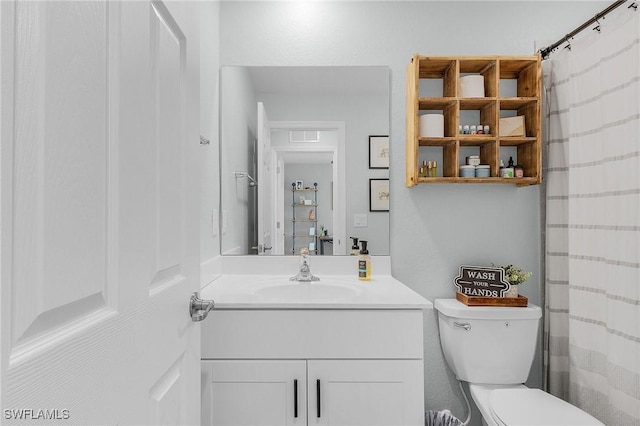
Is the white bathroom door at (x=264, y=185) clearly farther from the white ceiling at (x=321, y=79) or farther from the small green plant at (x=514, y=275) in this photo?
the small green plant at (x=514, y=275)

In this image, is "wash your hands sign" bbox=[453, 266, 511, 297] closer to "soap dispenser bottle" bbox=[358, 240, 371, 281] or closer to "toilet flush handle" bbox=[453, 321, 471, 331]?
"toilet flush handle" bbox=[453, 321, 471, 331]

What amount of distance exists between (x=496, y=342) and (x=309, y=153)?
1269mm

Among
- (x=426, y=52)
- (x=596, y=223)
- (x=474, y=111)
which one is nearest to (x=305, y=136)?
(x=426, y=52)

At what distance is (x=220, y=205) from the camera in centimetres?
192

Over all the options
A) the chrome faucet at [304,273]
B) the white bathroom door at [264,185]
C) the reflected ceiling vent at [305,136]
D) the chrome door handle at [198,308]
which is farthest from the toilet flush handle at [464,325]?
the chrome door handle at [198,308]

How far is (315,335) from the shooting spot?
1.32 meters

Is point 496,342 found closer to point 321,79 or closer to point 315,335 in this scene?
point 315,335

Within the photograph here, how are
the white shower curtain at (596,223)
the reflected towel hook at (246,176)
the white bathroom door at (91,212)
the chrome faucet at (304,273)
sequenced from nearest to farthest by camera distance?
the white bathroom door at (91,212), the white shower curtain at (596,223), the chrome faucet at (304,273), the reflected towel hook at (246,176)

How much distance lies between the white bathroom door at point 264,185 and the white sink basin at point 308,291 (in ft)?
1.00

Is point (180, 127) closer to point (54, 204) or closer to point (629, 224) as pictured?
point (54, 204)

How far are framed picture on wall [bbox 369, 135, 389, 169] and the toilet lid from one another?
3.78 ft

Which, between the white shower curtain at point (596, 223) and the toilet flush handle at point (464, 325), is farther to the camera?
the toilet flush handle at point (464, 325)

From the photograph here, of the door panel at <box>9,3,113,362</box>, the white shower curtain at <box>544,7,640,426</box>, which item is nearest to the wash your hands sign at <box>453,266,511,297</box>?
the white shower curtain at <box>544,7,640,426</box>

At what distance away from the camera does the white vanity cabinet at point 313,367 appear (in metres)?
1.30
